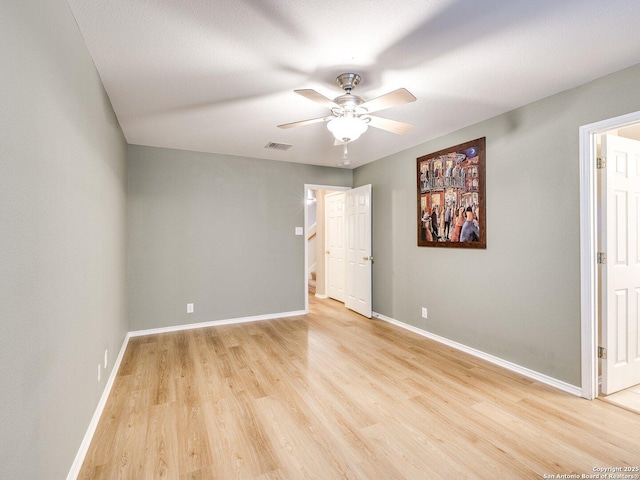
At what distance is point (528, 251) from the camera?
2902 mm

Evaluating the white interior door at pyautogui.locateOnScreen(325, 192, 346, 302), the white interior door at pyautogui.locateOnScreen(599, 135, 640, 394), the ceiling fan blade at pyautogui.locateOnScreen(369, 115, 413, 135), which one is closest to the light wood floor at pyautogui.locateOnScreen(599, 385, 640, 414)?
the white interior door at pyautogui.locateOnScreen(599, 135, 640, 394)

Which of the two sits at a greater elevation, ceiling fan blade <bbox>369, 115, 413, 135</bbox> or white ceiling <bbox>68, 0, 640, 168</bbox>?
white ceiling <bbox>68, 0, 640, 168</bbox>

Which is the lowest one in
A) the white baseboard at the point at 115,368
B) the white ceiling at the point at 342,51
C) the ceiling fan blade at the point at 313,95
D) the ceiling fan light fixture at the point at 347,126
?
the white baseboard at the point at 115,368

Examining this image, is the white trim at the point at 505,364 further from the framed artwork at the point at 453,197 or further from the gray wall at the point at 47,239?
the gray wall at the point at 47,239

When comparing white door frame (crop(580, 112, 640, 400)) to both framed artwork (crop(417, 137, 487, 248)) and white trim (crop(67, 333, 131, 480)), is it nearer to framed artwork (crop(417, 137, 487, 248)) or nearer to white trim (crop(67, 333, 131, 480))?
framed artwork (crop(417, 137, 487, 248))

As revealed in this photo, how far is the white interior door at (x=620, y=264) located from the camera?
2527mm

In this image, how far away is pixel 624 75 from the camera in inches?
89.2

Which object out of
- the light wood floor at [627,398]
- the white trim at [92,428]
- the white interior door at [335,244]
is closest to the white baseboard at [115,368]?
the white trim at [92,428]

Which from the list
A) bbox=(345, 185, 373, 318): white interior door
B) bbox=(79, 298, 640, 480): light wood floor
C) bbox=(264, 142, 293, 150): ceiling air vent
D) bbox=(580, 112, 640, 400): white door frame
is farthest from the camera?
bbox=(345, 185, 373, 318): white interior door

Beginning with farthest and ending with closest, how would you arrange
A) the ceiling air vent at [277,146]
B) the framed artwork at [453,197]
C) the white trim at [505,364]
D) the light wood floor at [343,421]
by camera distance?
the ceiling air vent at [277,146] → the framed artwork at [453,197] → the white trim at [505,364] → the light wood floor at [343,421]

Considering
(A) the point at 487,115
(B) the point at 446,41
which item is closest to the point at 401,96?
(B) the point at 446,41

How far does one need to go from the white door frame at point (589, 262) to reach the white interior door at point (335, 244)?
3.53m

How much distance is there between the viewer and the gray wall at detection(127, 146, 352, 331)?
4.13 metres

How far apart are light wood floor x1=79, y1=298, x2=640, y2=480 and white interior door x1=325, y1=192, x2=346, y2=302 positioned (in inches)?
99.2
